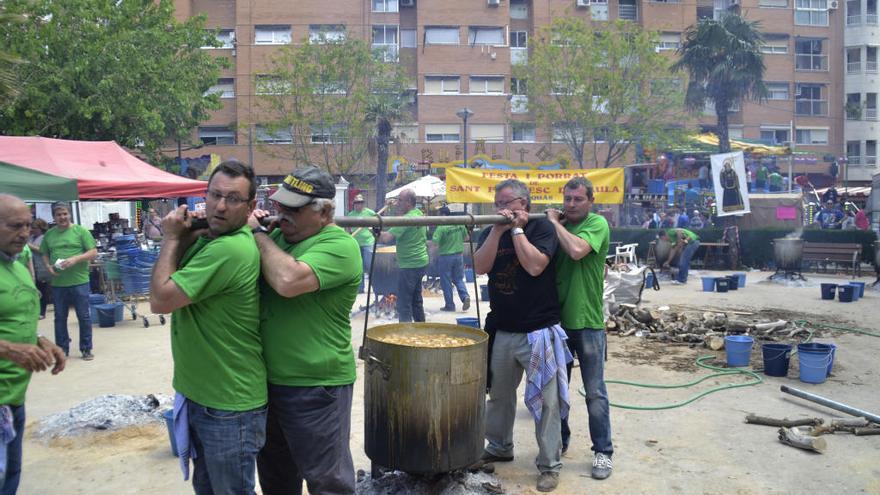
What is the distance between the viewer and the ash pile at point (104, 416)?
5.40 meters

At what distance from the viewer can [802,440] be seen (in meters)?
5.02

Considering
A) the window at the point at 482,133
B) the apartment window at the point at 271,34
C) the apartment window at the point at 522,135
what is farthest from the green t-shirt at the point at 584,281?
the apartment window at the point at 271,34

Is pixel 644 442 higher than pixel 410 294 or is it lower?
lower

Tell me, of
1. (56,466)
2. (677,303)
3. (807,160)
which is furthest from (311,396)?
(807,160)

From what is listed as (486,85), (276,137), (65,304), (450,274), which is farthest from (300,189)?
(486,85)

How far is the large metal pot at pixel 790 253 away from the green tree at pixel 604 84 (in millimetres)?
17971

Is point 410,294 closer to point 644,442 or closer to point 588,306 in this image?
point 644,442

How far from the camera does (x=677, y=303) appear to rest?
12734 mm

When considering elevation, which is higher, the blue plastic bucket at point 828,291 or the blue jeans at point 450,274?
the blue jeans at point 450,274

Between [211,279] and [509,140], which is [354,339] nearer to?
[211,279]

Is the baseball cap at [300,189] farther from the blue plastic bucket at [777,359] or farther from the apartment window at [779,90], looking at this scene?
the apartment window at [779,90]

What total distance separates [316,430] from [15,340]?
1570mm

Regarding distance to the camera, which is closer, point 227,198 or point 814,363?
point 227,198

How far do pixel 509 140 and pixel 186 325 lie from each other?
124 ft
